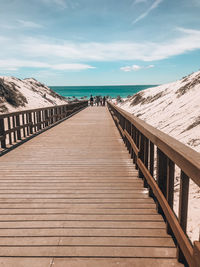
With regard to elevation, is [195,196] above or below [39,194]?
below

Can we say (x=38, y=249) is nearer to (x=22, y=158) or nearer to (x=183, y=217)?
(x=183, y=217)

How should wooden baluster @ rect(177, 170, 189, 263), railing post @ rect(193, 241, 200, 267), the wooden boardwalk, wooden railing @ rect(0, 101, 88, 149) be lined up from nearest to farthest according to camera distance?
railing post @ rect(193, 241, 200, 267) → wooden baluster @ rect(177, 170, 189, 263) → the wooden boardwalk → wooden railing @ rect(0, 101, 88, 149)

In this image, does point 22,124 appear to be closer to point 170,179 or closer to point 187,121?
point 187,121

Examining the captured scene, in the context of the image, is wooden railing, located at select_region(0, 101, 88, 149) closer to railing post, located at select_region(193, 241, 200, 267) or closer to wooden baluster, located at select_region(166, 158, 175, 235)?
wooden baluster, located at select_region(166, 158, 175, 235)

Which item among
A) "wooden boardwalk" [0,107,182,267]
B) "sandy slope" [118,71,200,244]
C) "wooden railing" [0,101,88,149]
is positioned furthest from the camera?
"wooden railing" [0,101,88,149]

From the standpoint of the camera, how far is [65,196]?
4.12m

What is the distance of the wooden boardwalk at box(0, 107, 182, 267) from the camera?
2615mm

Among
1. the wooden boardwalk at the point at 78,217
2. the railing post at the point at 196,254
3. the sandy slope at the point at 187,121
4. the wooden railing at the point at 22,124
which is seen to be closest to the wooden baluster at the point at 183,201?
the wooden boardwalk at the point at 78,217

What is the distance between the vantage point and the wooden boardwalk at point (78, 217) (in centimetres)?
262

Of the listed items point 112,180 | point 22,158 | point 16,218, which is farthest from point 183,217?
point 22,158

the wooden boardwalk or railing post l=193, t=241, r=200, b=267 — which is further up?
railing post l=193, t=241, r=200, b=267

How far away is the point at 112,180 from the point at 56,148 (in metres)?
3.47

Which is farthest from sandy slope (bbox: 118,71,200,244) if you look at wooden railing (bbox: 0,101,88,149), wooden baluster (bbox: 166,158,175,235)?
wooden railing (bbox: 0,101,88,149)

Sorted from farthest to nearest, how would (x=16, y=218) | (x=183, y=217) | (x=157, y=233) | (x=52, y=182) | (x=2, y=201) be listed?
(x=52, y=182) → (x=2, y=201) → (x=16, y=218) → (x=157, y=233) → (x=183, y=217)
